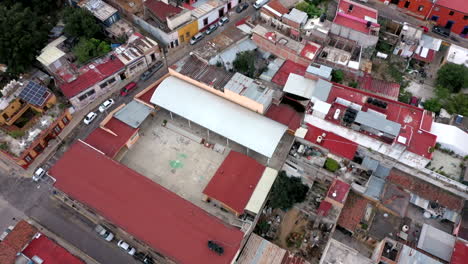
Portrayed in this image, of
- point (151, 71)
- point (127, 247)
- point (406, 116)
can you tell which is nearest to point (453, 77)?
point (406, 116)

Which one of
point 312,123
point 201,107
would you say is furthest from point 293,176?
point 201,107

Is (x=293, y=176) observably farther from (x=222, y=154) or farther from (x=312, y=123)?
(x=222, y=154)

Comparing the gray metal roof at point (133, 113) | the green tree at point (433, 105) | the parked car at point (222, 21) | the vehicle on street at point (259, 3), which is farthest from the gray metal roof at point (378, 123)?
the vehicle on street at point (259, 3)

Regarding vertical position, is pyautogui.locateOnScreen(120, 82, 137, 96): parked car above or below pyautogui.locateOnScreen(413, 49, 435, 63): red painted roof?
below

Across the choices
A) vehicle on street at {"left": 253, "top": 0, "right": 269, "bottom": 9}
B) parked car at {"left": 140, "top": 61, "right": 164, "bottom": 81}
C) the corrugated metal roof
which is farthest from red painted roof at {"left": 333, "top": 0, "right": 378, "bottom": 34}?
parked car at {"left": 140, "top": 61, "right": 164, "bottom": 81}

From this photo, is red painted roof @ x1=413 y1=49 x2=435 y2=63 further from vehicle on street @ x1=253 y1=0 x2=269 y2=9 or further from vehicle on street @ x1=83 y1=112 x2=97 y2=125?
vehicle on street @ x1=83 y1=112 x2=97 y2=125

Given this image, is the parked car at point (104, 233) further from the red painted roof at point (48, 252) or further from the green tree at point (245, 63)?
the green tree at point (245, 63)

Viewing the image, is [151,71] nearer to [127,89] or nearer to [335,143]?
[127,89]
